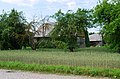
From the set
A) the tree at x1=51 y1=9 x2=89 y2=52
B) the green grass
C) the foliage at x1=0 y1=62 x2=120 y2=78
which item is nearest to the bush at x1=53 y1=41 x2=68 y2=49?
the tree at x1=51 y1=9 x2=89 y2=52

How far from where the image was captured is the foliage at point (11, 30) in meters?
32.4

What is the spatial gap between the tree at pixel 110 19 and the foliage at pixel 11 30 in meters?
9.51

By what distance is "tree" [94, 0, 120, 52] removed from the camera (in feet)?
92.8

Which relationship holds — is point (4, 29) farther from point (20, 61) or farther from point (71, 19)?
point (20, 61)

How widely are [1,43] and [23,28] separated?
3413 mm

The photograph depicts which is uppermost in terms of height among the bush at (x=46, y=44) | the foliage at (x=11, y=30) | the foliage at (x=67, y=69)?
the foliage at (x=11, y=30)

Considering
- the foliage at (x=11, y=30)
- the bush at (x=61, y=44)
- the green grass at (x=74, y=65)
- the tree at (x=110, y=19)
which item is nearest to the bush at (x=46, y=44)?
the bush at (x=61, y=44)

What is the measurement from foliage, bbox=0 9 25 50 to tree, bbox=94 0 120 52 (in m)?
9.51

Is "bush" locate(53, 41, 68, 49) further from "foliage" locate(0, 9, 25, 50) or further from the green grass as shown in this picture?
the green grass

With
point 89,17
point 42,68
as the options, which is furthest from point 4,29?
point 42,68

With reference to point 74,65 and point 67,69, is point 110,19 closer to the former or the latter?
point 74,65

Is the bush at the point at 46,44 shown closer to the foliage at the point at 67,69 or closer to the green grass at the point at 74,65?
the green grass at the point at 74,65

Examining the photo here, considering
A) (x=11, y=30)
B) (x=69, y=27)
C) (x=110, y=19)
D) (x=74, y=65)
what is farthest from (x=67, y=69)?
(x=11, y=30)

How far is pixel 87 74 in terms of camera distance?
528 inches
